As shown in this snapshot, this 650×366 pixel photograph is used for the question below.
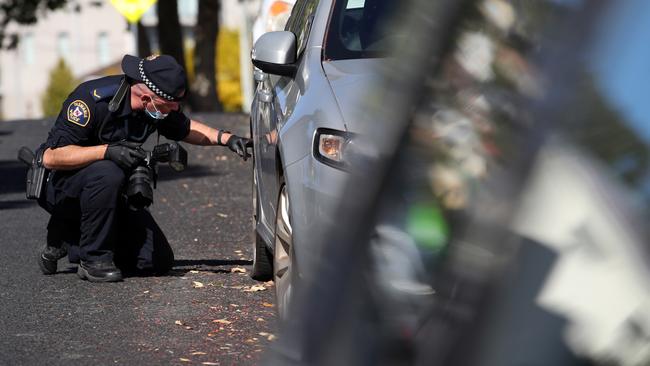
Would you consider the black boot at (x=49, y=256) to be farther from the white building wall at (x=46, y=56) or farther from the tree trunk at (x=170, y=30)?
the white building wall at (x=46, y=56)

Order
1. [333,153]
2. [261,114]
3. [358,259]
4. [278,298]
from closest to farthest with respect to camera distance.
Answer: [358,259], [333,153], [278,298], [261,114]

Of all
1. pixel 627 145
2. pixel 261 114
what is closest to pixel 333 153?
pixel 261 114

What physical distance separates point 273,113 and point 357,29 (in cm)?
59

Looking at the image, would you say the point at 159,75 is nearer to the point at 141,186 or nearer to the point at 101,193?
the point at 141,186

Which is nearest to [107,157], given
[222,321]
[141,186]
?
[141,186]

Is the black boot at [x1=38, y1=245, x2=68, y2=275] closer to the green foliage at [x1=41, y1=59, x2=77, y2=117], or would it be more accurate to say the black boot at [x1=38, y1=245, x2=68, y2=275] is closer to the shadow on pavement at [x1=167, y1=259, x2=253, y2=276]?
the shadow on pavement at [x1=167, y1=259, x2=253, y2=276]

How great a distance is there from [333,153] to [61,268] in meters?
3.33

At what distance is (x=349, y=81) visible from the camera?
204 inches

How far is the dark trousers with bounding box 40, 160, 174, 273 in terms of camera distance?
697 centimetres

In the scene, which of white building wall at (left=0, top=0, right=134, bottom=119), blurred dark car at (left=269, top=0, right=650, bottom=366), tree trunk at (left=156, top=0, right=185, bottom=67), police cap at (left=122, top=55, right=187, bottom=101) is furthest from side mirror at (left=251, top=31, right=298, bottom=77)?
white building wall at (left=0, top=0, right=134, bottom=119)

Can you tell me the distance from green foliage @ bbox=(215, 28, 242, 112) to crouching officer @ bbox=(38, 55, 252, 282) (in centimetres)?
5525

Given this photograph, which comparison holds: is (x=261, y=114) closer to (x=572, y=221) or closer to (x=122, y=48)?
(x=572, y=221)

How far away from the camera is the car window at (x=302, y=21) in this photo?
6.12m

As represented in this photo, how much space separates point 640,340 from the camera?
215 cm
